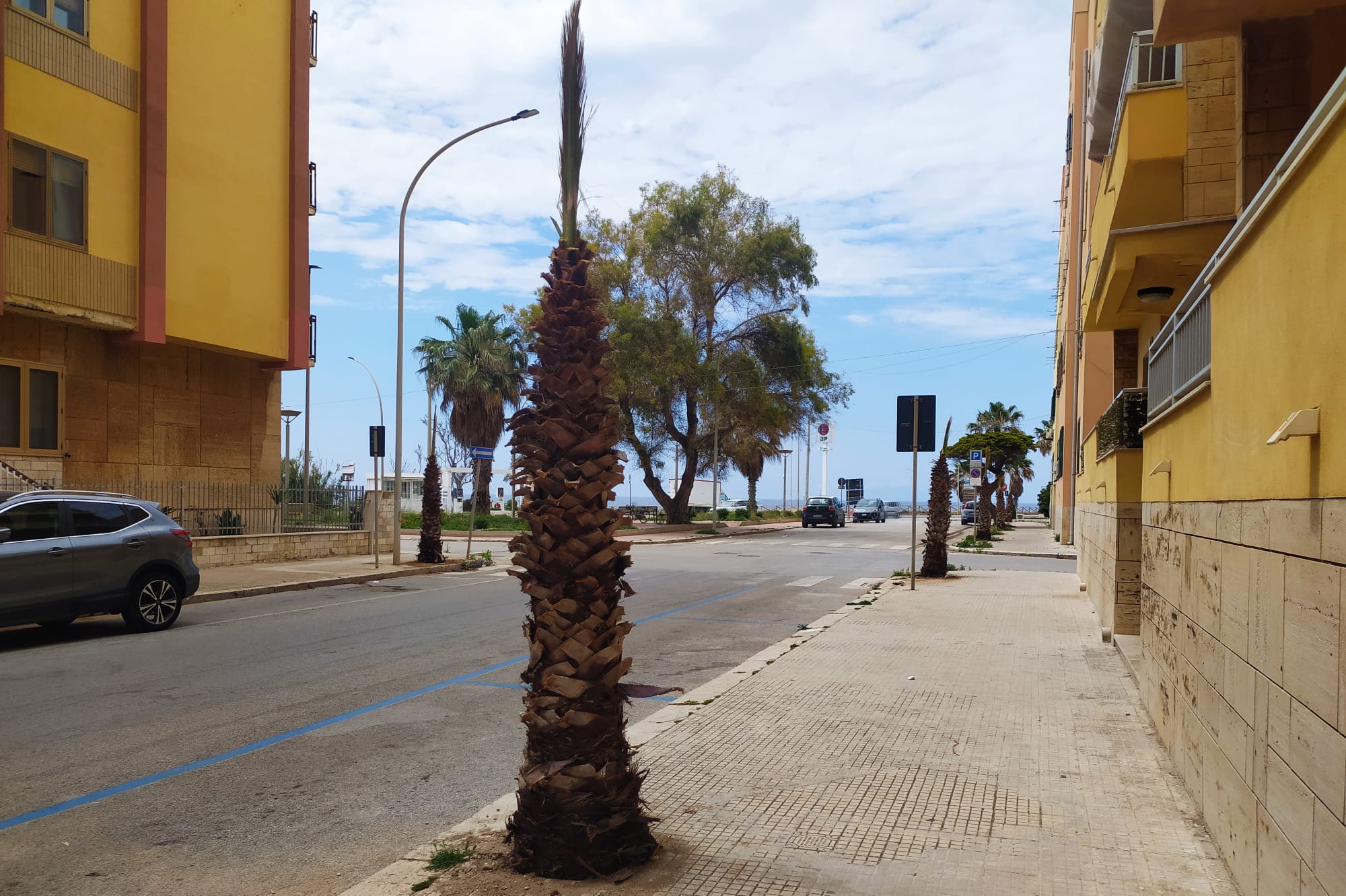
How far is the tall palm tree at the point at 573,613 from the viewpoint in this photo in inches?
164

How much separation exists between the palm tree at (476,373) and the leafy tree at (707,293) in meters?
8.49

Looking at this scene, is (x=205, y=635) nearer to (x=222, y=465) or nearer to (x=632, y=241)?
(x=222, y=465)

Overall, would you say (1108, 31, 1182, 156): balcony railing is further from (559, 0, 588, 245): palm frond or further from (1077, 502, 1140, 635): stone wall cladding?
(559, 0, 588, 245): palm frond

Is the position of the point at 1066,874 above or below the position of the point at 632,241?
below

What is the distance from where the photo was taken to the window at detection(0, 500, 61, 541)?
1114 cm

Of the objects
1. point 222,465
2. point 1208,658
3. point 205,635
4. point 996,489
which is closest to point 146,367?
point 222,465

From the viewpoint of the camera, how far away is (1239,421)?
455 cm

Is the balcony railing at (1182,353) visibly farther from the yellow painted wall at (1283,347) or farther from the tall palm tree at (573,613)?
the tall palm tree at (573,613)

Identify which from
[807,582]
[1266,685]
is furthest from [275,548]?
[1266,685]

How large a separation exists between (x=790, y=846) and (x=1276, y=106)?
7.18 meters

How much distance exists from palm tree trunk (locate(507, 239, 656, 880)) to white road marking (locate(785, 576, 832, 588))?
15518 millimetres

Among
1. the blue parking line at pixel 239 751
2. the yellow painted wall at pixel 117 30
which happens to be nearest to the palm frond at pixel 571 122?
the blue parking line at pixel 239 751

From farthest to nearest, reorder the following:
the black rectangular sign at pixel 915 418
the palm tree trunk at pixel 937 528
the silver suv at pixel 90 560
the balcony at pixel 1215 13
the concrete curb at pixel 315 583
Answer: the palm tree trunk at pixel 937 528 → the black rectangular sign at pixel 915 418 → the concrete curb at pixel 315 583 → the silver suv at pixel 90 560 → the balcony at pixel 1215 13

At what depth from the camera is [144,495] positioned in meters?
20.2
